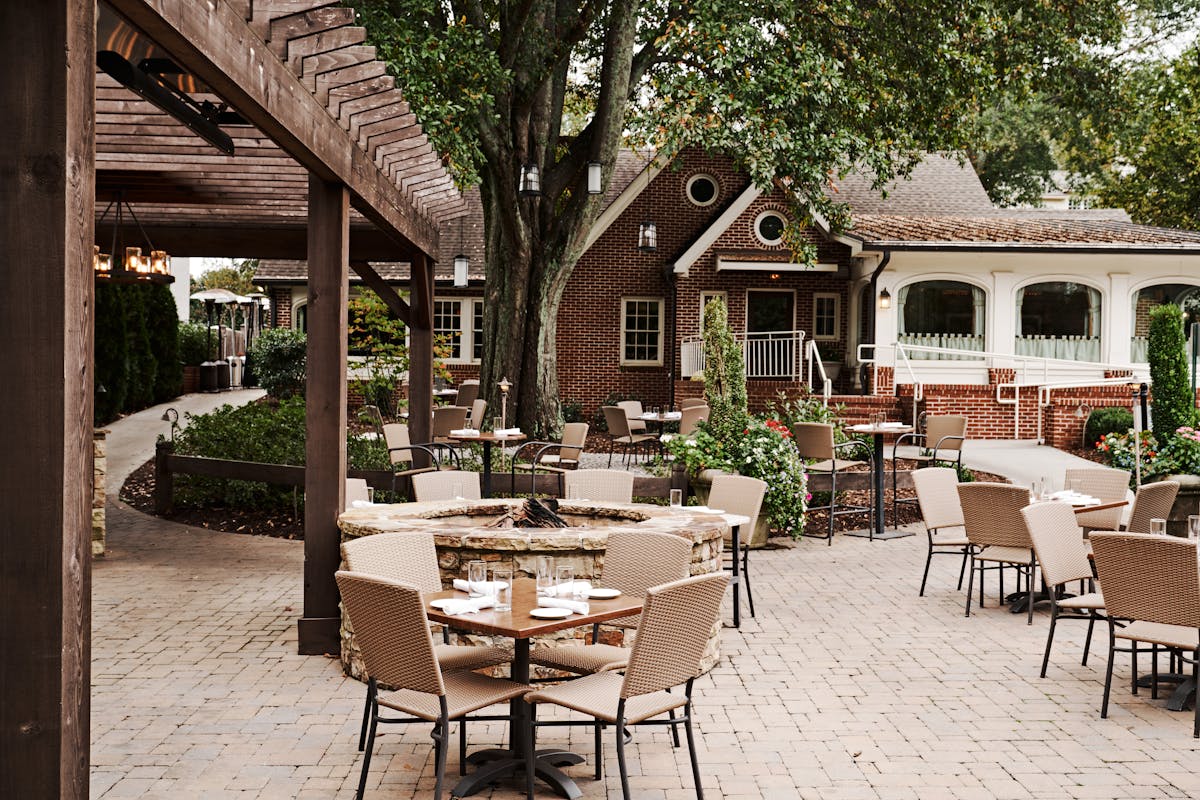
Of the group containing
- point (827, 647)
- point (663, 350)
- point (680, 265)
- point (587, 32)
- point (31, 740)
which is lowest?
point (827, 647)

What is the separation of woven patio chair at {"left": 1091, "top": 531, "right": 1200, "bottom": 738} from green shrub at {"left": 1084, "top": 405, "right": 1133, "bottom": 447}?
12.2 m

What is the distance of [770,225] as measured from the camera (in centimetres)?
2180

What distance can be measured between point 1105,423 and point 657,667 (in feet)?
49.1

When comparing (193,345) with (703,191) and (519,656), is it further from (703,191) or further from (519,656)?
→ (519,656)

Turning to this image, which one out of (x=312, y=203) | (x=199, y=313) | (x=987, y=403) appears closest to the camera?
(x=312, y=203)

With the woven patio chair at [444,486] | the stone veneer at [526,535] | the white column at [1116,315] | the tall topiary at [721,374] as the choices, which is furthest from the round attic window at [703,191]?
the stone veneer at [526,535]

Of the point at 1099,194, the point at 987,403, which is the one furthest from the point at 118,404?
the point at 1099,194

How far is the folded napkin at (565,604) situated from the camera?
476cm

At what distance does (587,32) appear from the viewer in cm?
1627

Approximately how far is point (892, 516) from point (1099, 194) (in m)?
24.1

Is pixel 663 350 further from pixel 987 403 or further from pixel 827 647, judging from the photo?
pixel 827 647

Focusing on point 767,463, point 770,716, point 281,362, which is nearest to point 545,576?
point 770,716

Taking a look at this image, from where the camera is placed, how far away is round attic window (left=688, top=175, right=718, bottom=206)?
23.3 m

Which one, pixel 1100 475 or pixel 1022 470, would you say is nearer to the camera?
pixel 1100 475
